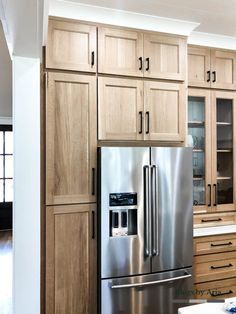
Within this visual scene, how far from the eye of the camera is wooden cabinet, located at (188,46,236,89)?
303 cm

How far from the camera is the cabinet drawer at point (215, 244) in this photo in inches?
108

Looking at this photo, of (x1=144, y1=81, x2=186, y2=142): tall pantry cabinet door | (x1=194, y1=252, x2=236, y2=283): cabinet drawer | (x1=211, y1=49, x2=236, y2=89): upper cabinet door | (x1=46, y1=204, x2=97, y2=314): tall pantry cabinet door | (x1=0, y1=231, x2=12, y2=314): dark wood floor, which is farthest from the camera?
(x1=0, y1=231, x2=12, y2=314): dark wood floor

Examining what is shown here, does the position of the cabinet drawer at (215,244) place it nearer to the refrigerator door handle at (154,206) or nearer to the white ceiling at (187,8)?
the refrigerator door handle at (154,206)

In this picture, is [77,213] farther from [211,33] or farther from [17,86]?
[211,33]

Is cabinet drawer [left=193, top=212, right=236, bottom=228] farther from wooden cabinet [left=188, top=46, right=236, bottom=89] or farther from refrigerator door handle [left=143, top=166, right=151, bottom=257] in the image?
wooden cabinet [left=188, top=46, right=236, bottom=89]

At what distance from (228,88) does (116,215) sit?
5.85 ft

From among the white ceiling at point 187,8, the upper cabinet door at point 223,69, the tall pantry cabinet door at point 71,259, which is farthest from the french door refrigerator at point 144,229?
the white ceiling at point 187,8

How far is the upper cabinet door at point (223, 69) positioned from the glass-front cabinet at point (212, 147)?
9 centimetres

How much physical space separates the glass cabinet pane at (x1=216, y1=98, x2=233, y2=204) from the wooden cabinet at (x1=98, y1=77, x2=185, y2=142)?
0.67 metres

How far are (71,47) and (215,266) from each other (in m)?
2.23

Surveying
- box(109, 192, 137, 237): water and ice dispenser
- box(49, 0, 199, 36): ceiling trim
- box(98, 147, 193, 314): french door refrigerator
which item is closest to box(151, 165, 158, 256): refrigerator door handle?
box(98, 147, 193, 314): french door refrigerator

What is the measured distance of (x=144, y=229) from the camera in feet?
8.04

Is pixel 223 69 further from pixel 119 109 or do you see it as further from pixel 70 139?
pixel 70 139

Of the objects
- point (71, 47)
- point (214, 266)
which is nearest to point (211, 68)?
point (71, 47)
